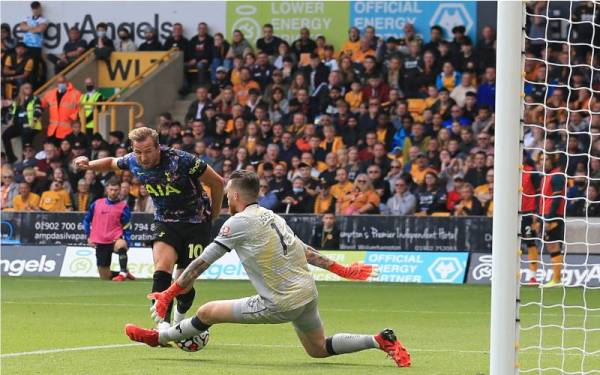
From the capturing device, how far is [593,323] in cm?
1515

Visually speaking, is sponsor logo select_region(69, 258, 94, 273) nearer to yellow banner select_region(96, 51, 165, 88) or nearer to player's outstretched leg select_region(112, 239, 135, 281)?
player's outstretched leg select_region(112, 239, 135, 281)

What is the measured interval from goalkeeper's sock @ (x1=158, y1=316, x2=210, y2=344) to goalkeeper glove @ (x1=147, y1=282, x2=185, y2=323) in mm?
645

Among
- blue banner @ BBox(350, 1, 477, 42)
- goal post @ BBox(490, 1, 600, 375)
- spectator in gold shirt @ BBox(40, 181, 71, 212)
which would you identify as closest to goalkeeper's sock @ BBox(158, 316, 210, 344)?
goal post @ BBox(490, 1, 600, 375)

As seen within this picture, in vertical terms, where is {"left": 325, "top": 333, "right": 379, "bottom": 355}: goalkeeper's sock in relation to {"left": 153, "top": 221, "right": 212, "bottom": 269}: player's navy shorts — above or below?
below

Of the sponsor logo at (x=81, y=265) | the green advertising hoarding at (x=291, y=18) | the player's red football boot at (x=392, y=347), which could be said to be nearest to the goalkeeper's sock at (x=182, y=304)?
the player's red football boot at (x=392, y=347)

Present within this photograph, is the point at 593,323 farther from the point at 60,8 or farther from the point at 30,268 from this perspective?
the point at 60,8

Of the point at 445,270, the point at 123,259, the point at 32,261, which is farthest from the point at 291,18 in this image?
the point at 445,270

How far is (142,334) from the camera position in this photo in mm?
10727

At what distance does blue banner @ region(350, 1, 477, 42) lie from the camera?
96.9 ft

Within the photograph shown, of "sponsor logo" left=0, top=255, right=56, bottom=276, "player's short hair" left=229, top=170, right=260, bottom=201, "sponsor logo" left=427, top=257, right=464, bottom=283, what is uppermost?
"player's short hair" left=229, top=170, right=260, bottom=201

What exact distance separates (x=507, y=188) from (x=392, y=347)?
2945 mm

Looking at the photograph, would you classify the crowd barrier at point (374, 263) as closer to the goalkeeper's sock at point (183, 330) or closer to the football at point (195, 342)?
the football at point (195, 342)

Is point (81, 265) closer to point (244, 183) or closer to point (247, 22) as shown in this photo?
point (247, 22)

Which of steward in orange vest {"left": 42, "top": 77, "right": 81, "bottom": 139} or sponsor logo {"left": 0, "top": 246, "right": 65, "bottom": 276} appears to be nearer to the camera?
sponsor logo {"left": 0, "top": 246, "right": 65, "bottom": 276}
